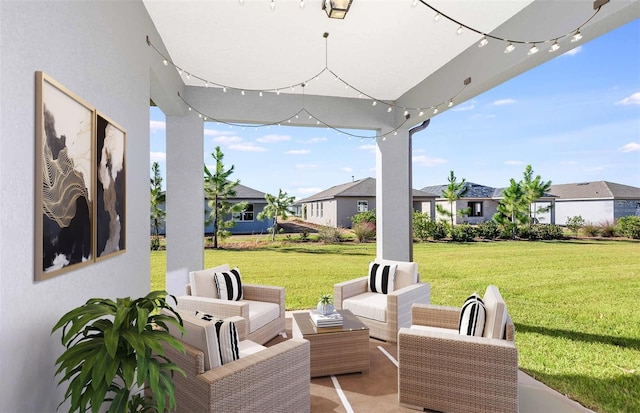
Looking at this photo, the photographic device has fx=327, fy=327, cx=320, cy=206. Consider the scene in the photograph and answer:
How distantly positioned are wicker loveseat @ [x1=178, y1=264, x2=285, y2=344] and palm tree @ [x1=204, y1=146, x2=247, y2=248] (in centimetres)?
631

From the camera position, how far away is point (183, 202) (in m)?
5.01

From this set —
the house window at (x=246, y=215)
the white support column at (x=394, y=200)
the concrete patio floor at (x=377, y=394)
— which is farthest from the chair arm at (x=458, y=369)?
the house window at (x=246, y=215)

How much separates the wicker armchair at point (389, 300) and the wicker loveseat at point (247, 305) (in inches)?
29.4

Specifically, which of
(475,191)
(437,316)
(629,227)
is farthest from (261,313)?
(475,191)

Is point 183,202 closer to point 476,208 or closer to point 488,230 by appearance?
point 488,230

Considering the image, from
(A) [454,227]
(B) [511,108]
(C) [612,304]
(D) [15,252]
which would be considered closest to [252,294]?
(D) [15,252]

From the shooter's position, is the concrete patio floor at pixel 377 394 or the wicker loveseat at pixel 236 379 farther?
the concrete patio floor at pixel 377 394

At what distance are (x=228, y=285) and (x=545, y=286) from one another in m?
6.50

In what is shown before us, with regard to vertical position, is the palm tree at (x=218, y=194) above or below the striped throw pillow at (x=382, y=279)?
above

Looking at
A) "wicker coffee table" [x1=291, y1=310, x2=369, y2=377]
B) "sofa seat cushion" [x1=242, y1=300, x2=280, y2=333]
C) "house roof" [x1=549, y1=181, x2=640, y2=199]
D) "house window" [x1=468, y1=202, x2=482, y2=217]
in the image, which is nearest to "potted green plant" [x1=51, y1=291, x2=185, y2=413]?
"wicker coffee table" [x1=291, y1=310, x2=369, y2=377]

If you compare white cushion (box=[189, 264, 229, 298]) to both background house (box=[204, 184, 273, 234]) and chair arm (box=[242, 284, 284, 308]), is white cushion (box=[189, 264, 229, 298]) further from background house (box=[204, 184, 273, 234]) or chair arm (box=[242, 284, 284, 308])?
background house (box=[204, 184, 273, 234])

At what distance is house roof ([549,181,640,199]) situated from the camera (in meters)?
8.11

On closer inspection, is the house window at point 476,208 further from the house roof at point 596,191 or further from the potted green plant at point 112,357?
the potted green plant at point 112,357

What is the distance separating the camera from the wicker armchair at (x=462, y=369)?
2184 mm
